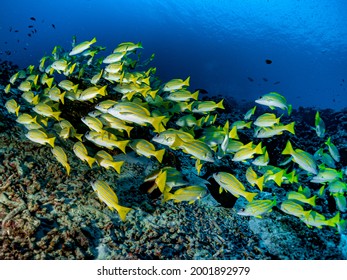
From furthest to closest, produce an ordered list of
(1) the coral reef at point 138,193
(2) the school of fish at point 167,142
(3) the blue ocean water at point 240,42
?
(3) the blue ocean water at point 240,42, (2) the school of fish at point 167,142, (1) the coral reef at point 138,193

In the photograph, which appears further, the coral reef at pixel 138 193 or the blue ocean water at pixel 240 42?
the blue ocean water at pixel 240 42

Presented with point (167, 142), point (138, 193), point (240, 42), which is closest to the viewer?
point (167, 142)

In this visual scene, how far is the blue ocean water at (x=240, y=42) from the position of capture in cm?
6009

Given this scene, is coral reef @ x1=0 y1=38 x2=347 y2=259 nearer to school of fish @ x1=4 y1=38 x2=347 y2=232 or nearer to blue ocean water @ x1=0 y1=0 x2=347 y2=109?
school of fish @ x1=4 y1=38 x2=347 y2=232

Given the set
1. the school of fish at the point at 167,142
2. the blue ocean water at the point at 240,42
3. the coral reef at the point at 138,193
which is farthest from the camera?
the blue ocean water at the point at 240,42

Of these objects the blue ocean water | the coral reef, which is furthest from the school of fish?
the blue ocean water

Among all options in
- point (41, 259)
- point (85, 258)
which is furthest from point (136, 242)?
point (41, 259)

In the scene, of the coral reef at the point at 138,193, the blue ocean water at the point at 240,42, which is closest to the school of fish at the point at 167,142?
the coral reef at the point at 138,193

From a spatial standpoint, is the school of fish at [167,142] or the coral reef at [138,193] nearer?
the coral reef at [138,193]

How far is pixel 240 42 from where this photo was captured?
241 feet

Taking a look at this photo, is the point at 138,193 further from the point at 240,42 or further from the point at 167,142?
the point at 240,42

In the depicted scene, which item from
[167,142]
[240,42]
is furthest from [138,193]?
[240,42]

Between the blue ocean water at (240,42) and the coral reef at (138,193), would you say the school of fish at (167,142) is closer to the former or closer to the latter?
the coral reef at (138,193)

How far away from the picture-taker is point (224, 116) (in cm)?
1185
